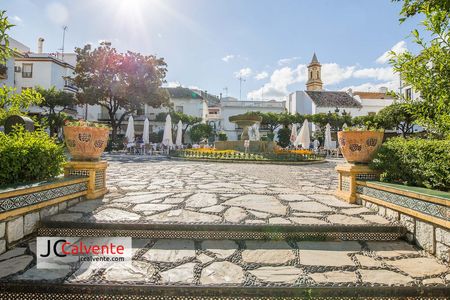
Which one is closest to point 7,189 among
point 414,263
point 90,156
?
point 90,156

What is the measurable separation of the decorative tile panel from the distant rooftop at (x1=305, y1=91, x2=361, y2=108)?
3952 centimetres

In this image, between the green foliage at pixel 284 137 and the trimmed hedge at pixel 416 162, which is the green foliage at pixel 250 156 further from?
the green foliage at pixel 284 137

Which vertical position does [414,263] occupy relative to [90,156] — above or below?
A: below

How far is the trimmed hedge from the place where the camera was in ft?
10.6

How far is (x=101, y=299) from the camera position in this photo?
207cm

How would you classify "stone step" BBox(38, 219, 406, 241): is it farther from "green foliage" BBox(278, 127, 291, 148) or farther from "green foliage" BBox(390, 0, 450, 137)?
"green foliage" BBox(278, 127, 291, 148)

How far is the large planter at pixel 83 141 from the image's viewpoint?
4.46m

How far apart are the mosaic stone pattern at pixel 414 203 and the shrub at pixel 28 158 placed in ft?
16.2

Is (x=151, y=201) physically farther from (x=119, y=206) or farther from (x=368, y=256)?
(x=368, y=256)

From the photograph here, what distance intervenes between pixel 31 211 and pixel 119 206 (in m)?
1.11

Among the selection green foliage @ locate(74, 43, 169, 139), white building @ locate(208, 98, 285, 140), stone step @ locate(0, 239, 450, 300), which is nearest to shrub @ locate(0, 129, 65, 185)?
stone step @ locate(0, 239, 450, 300)

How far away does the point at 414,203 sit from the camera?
3.11 meters

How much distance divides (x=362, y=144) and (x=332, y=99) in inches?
1592

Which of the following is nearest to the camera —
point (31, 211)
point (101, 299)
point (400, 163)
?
point (101, 299)
